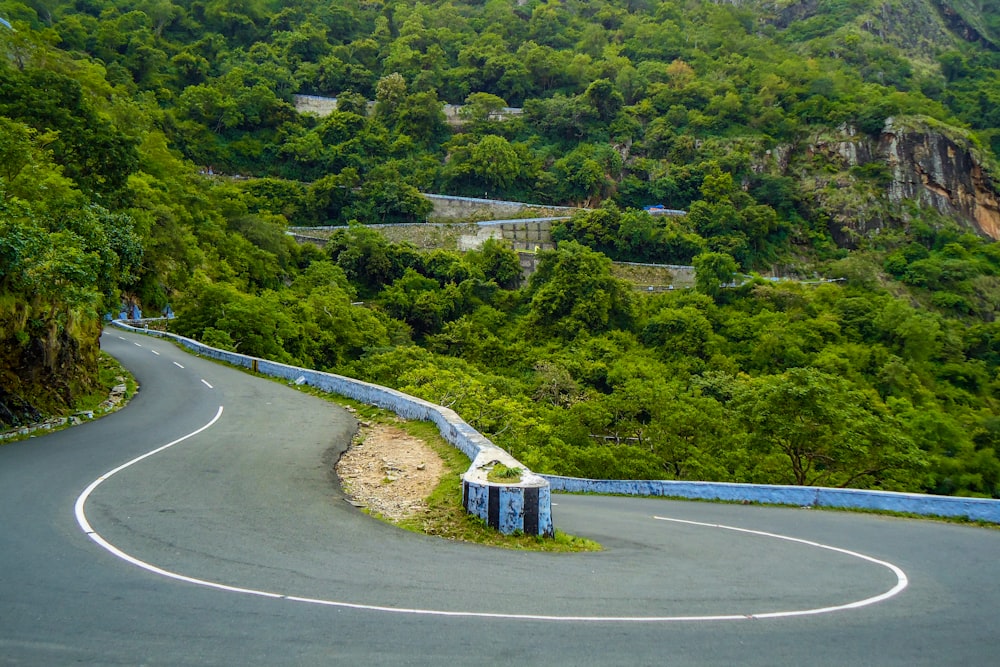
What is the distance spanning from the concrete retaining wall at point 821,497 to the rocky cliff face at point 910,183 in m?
55.7

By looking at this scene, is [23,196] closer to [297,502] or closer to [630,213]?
[297,502]

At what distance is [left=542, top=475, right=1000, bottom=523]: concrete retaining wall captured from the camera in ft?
35.3

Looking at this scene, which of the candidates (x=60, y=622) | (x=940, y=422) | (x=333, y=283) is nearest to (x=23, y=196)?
(x=60, y=622)

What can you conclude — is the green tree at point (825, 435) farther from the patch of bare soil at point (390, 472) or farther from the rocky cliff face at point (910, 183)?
the rocky cliff face at point (910, 183)

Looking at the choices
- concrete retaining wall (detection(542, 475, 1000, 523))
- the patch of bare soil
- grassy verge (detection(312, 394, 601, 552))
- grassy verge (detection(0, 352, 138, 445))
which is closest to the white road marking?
grassy verge (detection(312, 394, 601, 552))

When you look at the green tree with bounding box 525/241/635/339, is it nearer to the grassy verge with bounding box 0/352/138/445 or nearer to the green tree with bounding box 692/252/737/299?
the green tree with bounding box 692/252/737/299

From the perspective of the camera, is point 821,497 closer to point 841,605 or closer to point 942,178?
point 841,605

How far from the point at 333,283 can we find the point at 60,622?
40.4 meters

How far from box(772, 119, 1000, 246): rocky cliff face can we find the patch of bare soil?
6170 cm

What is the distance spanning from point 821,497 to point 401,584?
10.4m

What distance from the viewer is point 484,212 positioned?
198 ft

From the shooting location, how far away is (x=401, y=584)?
18.4 feet

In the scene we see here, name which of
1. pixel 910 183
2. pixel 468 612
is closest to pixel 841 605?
pixel 468 612

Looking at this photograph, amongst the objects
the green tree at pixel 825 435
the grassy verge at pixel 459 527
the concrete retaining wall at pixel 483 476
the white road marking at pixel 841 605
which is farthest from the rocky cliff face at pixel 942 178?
the grassy verge at pixel 459 527
